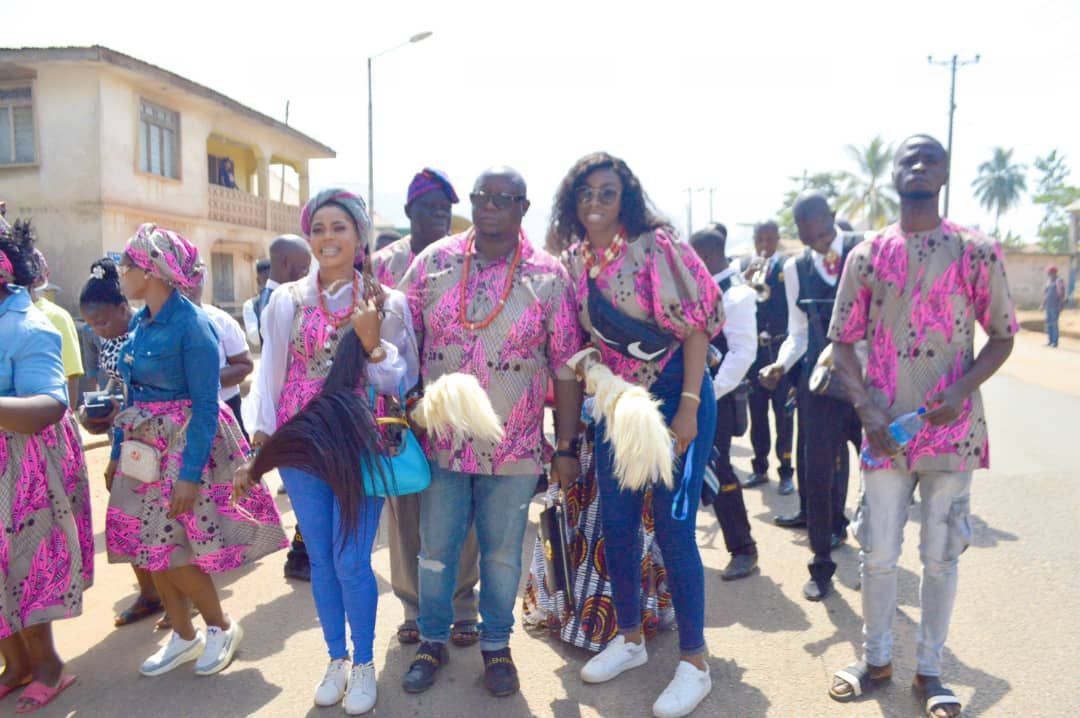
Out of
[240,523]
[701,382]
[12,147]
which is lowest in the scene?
[240,523]

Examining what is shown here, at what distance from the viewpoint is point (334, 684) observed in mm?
3057

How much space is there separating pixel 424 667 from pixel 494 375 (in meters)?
1.27

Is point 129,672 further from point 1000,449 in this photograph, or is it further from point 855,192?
point 855,192

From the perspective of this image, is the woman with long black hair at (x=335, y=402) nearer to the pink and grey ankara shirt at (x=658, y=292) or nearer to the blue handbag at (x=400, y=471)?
the blue handbag at (x=400, y=471)

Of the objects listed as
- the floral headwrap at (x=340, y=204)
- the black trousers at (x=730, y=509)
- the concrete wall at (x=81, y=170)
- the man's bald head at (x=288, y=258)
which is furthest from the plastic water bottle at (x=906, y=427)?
the concrete wall at (x=81, y=170)

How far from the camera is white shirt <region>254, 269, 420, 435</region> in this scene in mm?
2996

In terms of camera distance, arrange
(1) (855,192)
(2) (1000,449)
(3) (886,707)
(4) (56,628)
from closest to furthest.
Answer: (3) (886,707), (4) (56,628), (2) (1000,449), (1) (855,192)

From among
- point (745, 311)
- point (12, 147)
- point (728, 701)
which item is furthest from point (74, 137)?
point (728, 701)

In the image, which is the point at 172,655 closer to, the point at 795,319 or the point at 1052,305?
the point at 795,319

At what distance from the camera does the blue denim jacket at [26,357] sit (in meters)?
2.89

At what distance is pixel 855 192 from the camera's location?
1932 inches

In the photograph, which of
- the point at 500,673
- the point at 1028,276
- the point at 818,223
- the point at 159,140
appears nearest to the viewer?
the point at 500,673

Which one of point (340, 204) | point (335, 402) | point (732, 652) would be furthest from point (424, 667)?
point (340, 204)

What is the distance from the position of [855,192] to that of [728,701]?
168 feet
